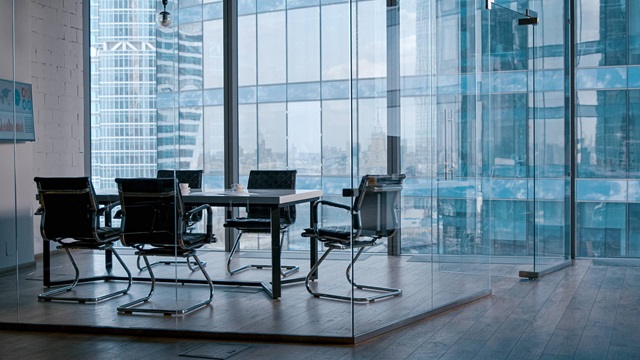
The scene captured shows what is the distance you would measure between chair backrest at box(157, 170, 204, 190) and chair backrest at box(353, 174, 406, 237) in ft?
4.01

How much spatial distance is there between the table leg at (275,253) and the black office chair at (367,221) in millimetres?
580

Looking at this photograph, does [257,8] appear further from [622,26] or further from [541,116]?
[622,26]

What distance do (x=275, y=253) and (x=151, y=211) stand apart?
92 cm

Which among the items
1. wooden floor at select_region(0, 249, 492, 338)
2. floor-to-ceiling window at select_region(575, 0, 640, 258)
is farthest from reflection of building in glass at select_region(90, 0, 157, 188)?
floor-to-ceiling window at select_region(575, 0, 640, 258)

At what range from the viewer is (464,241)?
5.88 metres

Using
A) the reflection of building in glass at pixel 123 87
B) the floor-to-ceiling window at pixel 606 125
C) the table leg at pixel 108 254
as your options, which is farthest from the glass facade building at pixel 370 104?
the floor-to-ceiling window at pixel 606 125

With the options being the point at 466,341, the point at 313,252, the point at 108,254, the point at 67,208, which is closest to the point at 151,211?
the point at 108,254

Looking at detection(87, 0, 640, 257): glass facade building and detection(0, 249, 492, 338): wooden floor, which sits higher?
detection(87, 0, 640, 257): glass facade building

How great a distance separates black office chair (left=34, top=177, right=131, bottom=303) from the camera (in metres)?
5.56

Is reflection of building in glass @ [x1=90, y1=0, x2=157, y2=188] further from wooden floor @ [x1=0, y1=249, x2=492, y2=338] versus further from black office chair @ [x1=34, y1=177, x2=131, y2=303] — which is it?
wooden floor @ [x1=0, y1=249, x2=492, y2=338]

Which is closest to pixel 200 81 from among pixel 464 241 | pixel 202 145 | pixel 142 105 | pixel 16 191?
Result: pixel 202 145

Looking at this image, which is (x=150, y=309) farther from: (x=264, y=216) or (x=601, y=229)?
(x=601, y=229)

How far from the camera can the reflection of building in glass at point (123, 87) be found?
5.25m

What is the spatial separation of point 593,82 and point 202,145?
453cm
